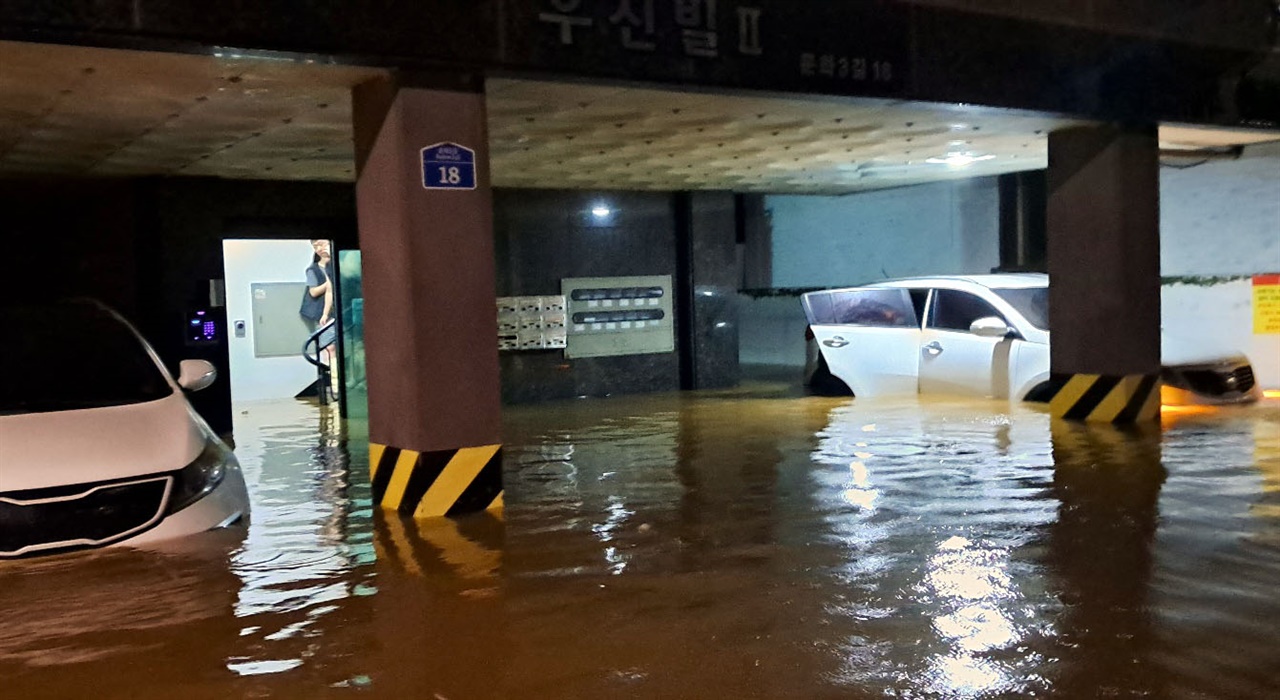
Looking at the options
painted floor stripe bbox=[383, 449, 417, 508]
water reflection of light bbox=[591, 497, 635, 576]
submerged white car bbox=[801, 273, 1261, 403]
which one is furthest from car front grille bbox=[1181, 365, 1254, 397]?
painted floor stripe bbox=[383, 449, 417, 508]

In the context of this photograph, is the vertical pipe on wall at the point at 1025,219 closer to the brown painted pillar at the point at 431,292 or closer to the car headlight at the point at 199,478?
the brown painted pillar at the point at 431,292

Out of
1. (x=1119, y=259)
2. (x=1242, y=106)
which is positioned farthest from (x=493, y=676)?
(x=1242, y=106)

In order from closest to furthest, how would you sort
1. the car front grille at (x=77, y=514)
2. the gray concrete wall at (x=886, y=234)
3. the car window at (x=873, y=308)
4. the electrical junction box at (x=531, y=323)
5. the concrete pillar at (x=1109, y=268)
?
the car front grille at (x=77, y=514) → the concrete pillar at (x=1109, y=268) → the car window at (x=873, y=308) → the electrical junction box at (x=531, y=323) → the gray concrete wall at (x=886, y=234)

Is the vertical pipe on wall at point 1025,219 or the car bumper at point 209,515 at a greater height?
the vertical pipe on wall at point 1025,219

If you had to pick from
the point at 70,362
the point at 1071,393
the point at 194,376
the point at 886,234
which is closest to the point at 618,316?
the point at 886,234

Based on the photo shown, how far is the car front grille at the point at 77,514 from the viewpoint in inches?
204

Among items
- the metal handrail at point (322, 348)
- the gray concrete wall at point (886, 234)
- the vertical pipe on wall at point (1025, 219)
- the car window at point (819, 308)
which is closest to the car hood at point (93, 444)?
the car window at point (819, 308)

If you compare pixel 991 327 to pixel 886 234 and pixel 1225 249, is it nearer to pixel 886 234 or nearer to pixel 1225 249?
pixel 1225 249

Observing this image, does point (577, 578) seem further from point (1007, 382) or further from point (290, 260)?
point (290, 260)

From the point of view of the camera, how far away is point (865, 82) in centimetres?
765

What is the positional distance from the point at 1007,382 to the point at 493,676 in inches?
320

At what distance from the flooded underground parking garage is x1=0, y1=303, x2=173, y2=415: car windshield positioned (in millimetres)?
890

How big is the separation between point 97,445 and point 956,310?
8136mm

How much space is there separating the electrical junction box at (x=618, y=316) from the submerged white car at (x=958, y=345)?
252cm
